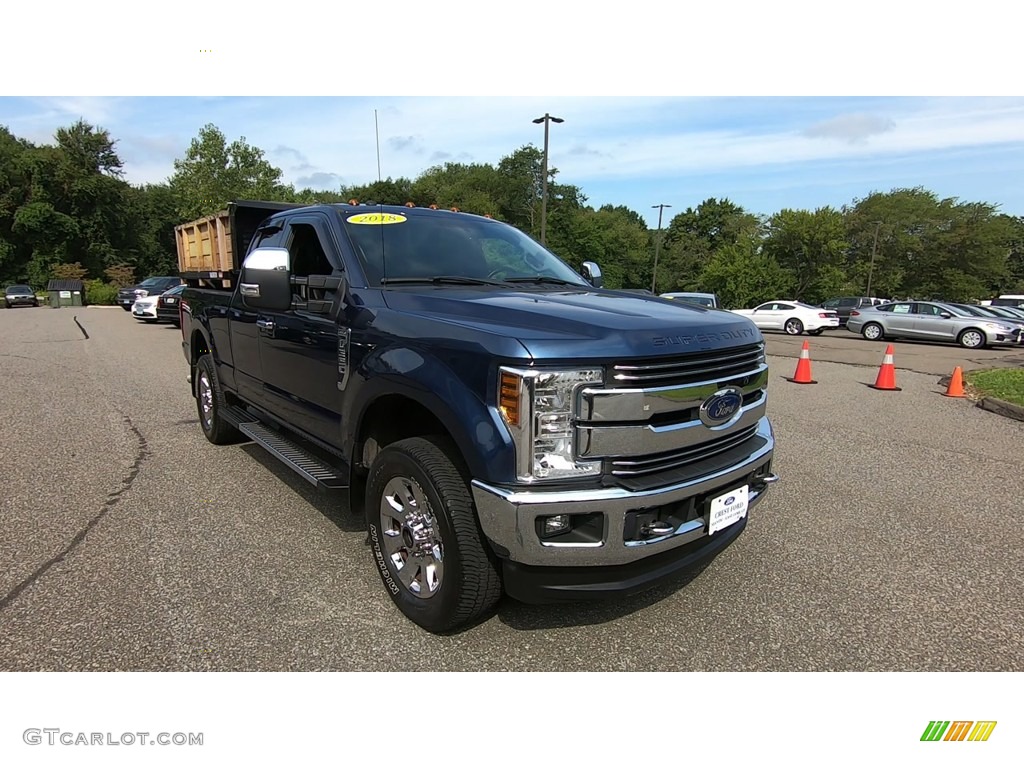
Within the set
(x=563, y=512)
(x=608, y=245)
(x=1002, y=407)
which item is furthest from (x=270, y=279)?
(x=608, y=245)

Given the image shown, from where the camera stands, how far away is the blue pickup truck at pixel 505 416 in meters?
2.32

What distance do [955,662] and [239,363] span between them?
4864 mm

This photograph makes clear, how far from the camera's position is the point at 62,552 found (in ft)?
11.6

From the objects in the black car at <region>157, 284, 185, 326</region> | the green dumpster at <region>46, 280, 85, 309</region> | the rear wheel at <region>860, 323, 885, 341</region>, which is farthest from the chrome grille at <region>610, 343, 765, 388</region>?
the green dumpster at <region>46, 280, 85, 309</region>

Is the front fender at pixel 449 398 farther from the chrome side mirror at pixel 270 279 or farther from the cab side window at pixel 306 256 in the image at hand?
the cab side window at pixel 306 256

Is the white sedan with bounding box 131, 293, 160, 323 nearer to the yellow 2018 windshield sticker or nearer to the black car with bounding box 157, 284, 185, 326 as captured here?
the black car with bounding box 157, 284, 185, 326

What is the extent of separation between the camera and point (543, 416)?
7.55 feet

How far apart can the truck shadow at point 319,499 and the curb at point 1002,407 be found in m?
8.15

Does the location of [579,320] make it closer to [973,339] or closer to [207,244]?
[207,244]

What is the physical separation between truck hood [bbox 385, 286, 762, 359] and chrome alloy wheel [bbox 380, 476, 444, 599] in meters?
0.81

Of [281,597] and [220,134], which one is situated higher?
[220,134]

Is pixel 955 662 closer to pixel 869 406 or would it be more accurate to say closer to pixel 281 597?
pixel 281 597

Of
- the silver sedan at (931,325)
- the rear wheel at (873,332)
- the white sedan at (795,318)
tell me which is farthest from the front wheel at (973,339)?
the white sedan at (795,318)
